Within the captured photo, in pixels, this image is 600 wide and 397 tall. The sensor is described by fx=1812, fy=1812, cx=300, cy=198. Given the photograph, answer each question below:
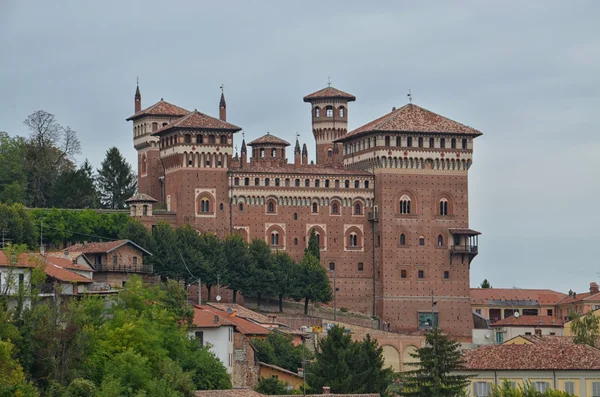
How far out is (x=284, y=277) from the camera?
364ft

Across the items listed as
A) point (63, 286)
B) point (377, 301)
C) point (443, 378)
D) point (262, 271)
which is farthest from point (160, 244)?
point (443, 378)

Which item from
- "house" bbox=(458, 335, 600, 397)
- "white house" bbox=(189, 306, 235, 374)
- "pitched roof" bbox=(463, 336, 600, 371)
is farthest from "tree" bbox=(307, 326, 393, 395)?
"house" bbox=(458, 335, 600, 397)

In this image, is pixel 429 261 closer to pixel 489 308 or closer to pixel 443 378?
pixel 489 308

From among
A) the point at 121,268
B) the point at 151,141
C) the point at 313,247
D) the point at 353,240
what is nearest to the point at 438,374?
the point at 121,268

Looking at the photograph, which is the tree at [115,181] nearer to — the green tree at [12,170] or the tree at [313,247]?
the green tree at [12,170]

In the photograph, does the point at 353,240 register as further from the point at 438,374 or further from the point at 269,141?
the point at 438,374

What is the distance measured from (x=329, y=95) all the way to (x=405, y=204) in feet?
51.5

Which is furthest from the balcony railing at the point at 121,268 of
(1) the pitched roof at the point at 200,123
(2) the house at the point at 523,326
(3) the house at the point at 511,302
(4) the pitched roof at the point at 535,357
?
(3) the house at the point at 511,302

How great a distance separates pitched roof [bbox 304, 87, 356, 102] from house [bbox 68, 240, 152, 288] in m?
30.1

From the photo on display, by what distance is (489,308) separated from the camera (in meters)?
132

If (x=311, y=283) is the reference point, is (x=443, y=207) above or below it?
above

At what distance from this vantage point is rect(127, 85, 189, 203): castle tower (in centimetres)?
12138

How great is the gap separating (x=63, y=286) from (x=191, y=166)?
3452 cm

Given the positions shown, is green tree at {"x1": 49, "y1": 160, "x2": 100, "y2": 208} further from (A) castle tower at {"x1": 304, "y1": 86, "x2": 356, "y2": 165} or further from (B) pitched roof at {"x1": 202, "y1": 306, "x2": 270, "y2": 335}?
(B) pitched roof at {"x1": 202, "y1": 306, "x2": 270, "y2": 335}
